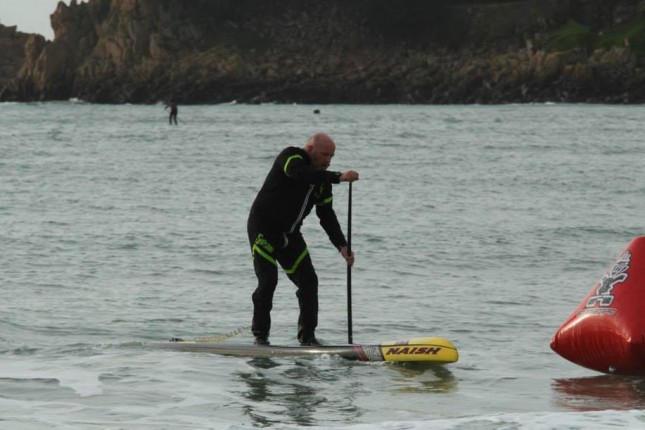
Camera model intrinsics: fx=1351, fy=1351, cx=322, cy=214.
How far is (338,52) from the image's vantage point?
17362 cm

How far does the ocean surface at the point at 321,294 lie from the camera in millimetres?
9812

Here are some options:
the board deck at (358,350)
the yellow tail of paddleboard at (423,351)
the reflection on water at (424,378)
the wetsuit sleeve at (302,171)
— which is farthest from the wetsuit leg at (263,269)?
the reflection on water at (424,378)

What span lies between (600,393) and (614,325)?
566mm

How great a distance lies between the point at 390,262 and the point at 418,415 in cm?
982

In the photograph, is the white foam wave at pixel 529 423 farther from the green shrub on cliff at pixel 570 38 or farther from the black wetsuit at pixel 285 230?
the green shrub on cliff at pixel 570 38

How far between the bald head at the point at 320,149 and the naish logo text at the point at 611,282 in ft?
7.97

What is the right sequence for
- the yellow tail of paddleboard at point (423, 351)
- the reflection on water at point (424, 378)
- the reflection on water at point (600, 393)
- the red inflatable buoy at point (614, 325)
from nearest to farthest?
the reflection on water at point (600, 393)
the red inflatable buoy at point (614, 325)
the reflection on water at point (424, 378)
the yellow tail of paddleboard at point (423, 351)

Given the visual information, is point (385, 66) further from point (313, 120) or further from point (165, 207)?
point (165, 207)

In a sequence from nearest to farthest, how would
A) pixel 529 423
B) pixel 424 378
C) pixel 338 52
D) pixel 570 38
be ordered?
pixel 529 423 < pixel 424 378 < pixel 570 38 < pixel 338 52

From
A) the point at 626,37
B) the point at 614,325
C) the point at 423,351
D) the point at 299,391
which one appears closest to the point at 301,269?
the point at 423,351

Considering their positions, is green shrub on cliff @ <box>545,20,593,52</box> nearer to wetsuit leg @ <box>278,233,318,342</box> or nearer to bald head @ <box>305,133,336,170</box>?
wetsuit leg @ <box>278,233,318,342</box>

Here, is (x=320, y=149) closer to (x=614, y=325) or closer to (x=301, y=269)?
(x=301, y=269)

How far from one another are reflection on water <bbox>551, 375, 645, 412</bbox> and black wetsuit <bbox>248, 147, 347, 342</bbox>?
226 centimetres

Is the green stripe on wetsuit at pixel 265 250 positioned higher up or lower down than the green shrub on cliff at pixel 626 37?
lower down
